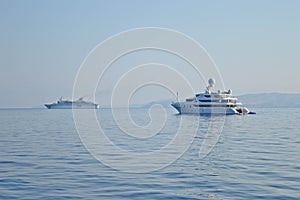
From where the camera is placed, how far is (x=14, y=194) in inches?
563

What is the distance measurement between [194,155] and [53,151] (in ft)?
31.3

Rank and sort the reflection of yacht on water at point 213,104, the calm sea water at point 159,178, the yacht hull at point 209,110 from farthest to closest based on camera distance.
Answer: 1. the reflection of yacht on water at point 213,104
2. the yacht hull at point 209,110
3. the calm sea water at point 159,178

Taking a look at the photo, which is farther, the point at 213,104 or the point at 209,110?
the point at 209,110

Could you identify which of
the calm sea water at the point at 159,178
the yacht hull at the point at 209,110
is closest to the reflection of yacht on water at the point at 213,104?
the yacht hull at the point at 209,110

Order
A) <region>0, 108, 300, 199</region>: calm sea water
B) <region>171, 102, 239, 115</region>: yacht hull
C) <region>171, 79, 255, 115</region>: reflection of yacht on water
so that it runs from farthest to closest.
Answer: <region>171, 79, 255, 115</region>: reflection of yacht on water < <region>171, 102, 239, 115</region>: yacht hull < <region>0, 108, 300, 199</region>: calm sea water

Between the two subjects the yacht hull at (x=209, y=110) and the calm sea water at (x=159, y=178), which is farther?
the yacht hull at (x=209, y=110)

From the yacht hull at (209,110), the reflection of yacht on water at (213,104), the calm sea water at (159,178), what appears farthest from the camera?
the reflection of yacht on water at (213,104)

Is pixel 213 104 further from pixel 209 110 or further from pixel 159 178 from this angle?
pixel 159 178

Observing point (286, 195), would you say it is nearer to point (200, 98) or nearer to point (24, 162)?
point (24, 162)

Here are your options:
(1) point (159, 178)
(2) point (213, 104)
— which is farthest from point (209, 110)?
(1) point (159, 178)

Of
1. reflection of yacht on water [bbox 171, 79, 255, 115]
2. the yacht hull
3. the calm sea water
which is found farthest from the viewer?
reflection of yacht on water [bbox 171, 79, 255, 115]

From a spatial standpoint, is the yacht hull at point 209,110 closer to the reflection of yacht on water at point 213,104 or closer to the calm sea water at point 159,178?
the reflection of yacht on water at point 213,104

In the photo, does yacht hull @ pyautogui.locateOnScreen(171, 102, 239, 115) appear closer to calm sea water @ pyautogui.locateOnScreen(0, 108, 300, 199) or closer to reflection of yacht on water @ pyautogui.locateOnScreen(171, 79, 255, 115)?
reflection of yacht on water @ pyautogui.locateOnScreen(171, 79, 255, 115)

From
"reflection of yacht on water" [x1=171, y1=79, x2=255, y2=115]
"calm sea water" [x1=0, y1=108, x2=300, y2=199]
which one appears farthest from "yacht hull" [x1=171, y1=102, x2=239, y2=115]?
"calm sea water" [x1=0, y1=108, x2=300, y2=199]
